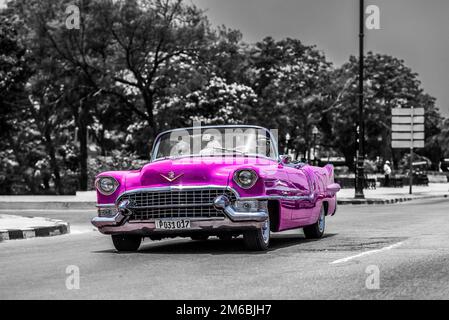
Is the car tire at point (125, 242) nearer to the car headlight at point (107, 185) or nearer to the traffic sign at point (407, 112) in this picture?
the car headlight at point (107, 185)

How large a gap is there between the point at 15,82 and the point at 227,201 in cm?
3697

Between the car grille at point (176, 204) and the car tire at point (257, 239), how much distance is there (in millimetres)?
478

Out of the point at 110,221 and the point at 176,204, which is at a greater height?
the point at 176,204

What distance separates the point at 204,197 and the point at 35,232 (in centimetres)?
646

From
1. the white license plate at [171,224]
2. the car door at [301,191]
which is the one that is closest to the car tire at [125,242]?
the white license plate at [171,224]

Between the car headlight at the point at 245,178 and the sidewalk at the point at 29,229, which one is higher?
the car headlight at the point at 245,178

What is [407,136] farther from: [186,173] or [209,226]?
[209,226]

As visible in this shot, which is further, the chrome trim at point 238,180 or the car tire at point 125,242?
the car tire at point 125,242

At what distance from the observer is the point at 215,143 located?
13.2 metres

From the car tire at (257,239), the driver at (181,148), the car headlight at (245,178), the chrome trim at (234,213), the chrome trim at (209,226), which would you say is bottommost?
the car tire at (257,239)

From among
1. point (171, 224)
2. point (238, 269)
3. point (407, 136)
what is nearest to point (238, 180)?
point (171, 224)

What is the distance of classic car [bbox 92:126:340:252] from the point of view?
11.7 m

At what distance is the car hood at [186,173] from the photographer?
463 inches

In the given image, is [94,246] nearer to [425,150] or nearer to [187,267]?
[187,267]
